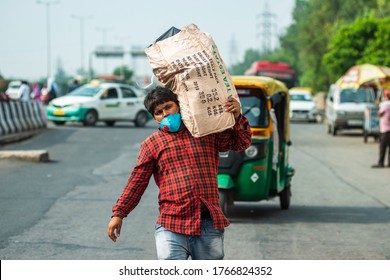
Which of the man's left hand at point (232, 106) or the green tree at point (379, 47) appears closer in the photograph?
the man's left hand at point (232, 106)

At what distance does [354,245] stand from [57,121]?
25.1 m

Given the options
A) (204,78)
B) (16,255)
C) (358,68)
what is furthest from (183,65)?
(358,68)

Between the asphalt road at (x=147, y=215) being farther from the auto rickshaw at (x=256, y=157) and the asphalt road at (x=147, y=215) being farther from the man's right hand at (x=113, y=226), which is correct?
the man's right hand at (x=113, y=226)

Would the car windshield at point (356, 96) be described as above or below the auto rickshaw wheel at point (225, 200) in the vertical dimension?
below

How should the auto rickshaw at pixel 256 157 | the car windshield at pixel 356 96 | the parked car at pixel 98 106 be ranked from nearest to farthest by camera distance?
the auto rickshaw at pixel 256 157
the parked car at pixel 98 106
the car windshield at pixel 356 96

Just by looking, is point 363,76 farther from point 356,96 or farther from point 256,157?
point 256,157

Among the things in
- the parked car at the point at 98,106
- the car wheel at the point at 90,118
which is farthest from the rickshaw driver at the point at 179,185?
the car wheel at the point at 90,118

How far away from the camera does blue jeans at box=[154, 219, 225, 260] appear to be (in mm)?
4914

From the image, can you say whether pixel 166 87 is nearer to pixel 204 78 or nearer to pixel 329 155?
pixel 204 78

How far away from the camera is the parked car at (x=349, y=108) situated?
33844 millimetres

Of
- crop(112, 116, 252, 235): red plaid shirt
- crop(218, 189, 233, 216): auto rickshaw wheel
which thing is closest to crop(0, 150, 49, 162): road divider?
crop(218, 189, 233, 216): auto rickshaw wheel

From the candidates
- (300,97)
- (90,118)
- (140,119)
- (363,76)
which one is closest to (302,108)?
(300,97)

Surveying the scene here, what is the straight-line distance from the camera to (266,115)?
12.0 m

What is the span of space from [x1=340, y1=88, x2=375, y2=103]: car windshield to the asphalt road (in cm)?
1187
